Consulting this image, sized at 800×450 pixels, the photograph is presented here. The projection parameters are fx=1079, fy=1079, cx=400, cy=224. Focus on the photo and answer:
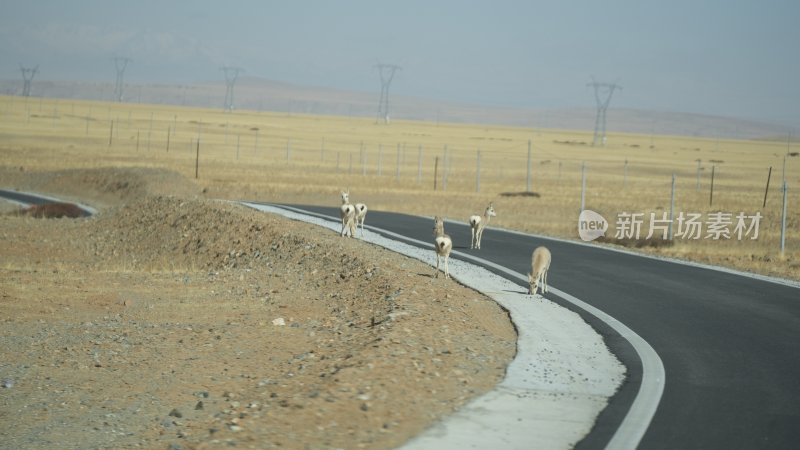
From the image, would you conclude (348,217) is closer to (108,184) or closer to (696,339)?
(696,339)

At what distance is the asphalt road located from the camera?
9.44 metres

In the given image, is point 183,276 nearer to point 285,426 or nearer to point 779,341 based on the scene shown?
point 779,341

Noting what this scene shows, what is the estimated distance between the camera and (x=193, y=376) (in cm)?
1259

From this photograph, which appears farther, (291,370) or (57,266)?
(57,266)

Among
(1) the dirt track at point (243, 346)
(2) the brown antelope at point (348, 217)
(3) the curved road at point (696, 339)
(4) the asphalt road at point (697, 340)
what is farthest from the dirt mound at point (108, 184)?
(4) the asphalt road at point (697, 340)

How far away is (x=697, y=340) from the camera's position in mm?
14102

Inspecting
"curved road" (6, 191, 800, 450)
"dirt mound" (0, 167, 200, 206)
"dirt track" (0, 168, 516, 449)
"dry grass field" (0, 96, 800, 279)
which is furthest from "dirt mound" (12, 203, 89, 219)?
"curved road" (6, 191, 800, 450)

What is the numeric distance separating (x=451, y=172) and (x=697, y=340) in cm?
7475

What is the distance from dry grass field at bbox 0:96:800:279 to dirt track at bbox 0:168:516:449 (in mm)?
10591

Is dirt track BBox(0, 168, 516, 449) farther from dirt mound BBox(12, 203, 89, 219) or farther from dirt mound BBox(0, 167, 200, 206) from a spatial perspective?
dirt mound BBox(0, 167, 200, 206)

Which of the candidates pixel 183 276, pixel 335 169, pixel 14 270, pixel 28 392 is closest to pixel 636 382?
pixel 28 392

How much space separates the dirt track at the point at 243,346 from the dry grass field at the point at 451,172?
10591mm

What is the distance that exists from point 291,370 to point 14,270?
43.6 feet

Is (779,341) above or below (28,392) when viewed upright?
above
